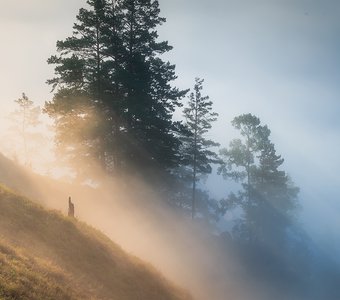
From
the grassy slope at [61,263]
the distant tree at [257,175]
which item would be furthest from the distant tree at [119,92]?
the distant tree at [257,175]

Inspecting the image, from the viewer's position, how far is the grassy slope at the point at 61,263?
44.7 ft

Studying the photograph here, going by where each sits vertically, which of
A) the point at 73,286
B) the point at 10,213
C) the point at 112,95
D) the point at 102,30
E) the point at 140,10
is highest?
the point at 140,10

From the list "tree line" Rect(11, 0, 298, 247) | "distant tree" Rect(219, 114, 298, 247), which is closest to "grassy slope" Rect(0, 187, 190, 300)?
"tree line" Rect(11, 0, 298, 247)

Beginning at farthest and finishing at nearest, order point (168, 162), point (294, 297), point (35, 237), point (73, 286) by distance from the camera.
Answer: point (294, 297)
point (168, 162)
point (35, 237)
point (73, 286)

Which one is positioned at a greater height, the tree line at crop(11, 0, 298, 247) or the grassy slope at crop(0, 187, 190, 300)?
the tree line at crop(11, 0, 298, 247)

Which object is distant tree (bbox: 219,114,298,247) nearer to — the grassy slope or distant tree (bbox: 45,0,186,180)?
distant tree (bbox: 45,0,186,180)

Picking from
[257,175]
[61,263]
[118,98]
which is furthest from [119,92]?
[257,175]

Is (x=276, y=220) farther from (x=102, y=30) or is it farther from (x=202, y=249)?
(x=102, y=30)

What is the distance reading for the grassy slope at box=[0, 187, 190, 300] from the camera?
1362cm

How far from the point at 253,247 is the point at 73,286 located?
1626 inches

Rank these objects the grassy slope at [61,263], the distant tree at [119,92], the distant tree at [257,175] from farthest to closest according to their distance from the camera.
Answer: the distant tree at [257,175]
the distant tree at [119,92]
the grassy slope at [61,263]

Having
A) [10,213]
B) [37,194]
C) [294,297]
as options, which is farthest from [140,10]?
[294,297]

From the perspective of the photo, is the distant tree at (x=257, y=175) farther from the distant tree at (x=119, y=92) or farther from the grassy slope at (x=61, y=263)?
the grassy slope at (x=61, y=263)

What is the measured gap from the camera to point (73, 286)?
51.4 feet
